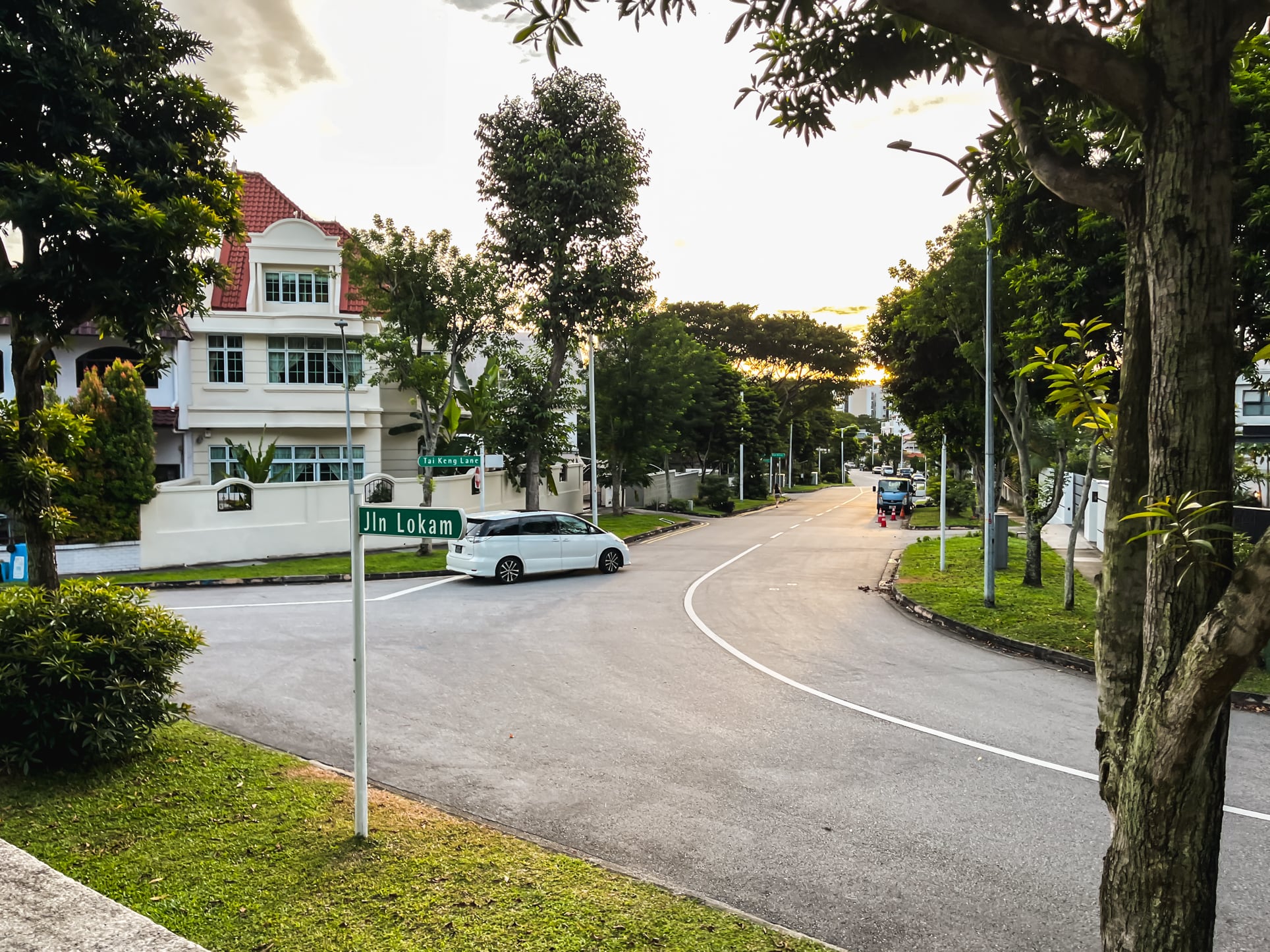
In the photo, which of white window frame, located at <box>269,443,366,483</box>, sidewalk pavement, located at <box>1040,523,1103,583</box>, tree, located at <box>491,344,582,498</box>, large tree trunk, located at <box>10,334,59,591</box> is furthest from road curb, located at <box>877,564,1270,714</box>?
white window frame, located at <box>269,443,366,483</box>

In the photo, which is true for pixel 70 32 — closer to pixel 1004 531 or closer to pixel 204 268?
pixel 204 268

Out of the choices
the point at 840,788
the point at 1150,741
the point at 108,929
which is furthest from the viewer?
the point at 840,788

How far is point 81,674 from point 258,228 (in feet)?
97.1

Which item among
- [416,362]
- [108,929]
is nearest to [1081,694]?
[108,929]

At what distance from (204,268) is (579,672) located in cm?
625

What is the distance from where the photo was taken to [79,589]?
7184 millimetres

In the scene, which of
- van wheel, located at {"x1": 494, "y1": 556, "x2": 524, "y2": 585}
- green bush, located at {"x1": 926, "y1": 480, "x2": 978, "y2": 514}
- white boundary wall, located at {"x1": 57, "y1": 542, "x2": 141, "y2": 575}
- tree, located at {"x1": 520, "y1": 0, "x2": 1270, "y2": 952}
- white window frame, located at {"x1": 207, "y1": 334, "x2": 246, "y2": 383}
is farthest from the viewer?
green bush, located at {"x1": 926, "y1": 480, "x2": 978, "y2": 514}

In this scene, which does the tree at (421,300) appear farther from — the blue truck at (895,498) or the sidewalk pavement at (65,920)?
the blue truck at (895,498)

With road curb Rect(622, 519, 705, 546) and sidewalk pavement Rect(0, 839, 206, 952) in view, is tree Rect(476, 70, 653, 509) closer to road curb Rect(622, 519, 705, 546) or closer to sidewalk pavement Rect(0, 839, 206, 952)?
road curb Rect(622, 519, 705, 546)

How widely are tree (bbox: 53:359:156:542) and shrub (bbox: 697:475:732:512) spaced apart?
1235 inches

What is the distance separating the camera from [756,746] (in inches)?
322

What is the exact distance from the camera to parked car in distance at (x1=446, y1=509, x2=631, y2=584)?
19.1 meters

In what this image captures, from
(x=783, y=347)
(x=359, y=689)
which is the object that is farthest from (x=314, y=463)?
(x=783, y=347)

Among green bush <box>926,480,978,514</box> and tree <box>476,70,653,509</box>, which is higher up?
tree <box>476,70,653,509</box>
